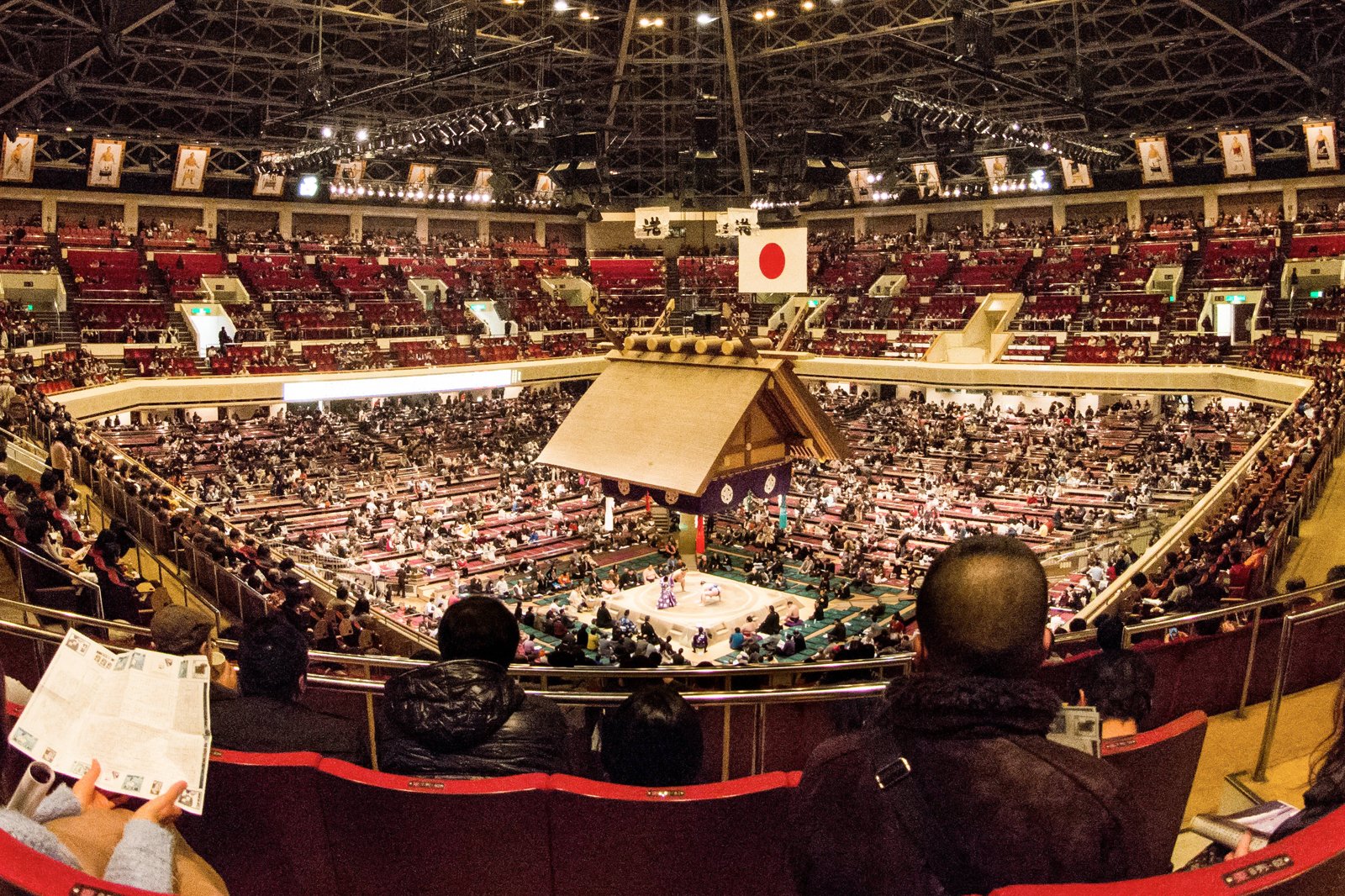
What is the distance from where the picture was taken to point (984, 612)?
169 centimetres

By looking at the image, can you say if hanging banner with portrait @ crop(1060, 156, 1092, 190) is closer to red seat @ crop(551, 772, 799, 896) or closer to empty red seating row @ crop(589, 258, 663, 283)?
empty red seating row @ crop(589, 258, 663, 283)

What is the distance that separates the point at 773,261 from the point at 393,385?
17.7 m

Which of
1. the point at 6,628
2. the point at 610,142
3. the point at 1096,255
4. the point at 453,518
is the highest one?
the point at 610,142

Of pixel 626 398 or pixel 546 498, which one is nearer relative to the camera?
pixel 626 398

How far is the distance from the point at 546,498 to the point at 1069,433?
42.6 ft

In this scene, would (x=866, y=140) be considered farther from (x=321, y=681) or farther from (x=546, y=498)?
(x=321, y=681)

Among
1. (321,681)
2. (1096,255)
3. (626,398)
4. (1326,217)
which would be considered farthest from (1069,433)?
(321,681)

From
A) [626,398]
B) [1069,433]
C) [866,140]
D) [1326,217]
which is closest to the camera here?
[626,398]

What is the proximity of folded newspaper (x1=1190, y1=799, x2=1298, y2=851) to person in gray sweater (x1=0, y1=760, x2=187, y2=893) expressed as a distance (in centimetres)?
188

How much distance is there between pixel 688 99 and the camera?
32906 millimetres

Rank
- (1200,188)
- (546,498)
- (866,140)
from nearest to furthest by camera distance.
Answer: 1. (546,498)
2. (1200,188)
3. (866,140)

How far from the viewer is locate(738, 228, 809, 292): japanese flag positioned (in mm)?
11180

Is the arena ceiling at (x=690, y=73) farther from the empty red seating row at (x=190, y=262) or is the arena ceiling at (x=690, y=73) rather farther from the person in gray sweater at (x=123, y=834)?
the person in gray sweater at (x=123, y=834)

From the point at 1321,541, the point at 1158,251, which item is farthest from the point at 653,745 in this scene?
the point at 1158,251
